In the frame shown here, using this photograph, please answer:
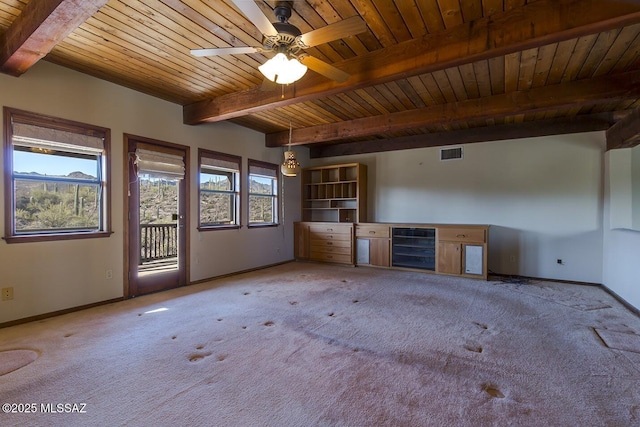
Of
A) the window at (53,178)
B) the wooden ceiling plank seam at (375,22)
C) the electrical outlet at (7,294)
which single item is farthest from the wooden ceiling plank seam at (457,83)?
the electrical outlet at (7,294)

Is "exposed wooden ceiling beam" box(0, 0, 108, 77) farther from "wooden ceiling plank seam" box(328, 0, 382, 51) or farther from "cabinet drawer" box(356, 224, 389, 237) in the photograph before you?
"cabinet drawer" box(356, 224, 389, 237)

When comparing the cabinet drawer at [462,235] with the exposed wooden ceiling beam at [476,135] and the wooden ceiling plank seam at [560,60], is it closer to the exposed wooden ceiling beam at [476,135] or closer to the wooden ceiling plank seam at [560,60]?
the exposed wooden ceiling beam at [476,135]

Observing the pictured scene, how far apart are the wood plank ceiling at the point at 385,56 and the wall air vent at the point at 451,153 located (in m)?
1.37

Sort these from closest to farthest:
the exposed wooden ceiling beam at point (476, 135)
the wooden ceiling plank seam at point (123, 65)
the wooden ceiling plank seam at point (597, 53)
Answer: the wooden ceiling plank seam at point (597, 53) → the wooden ceiling plank seam at point (123, 65) → the exposed wooden ceiling beam at point (476, 135)

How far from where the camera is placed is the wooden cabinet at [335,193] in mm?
6366

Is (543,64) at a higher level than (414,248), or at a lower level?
higher

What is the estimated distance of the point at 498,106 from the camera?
390 centimetres

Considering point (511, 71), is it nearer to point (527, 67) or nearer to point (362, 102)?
point (527, 67)

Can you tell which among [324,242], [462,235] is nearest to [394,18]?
[462,235]

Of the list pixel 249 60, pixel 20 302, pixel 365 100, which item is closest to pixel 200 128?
pixel 249 60

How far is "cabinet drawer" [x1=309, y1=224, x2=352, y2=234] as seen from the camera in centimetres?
610

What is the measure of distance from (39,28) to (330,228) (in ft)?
16.4

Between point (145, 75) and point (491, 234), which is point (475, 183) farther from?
point (145, 75)

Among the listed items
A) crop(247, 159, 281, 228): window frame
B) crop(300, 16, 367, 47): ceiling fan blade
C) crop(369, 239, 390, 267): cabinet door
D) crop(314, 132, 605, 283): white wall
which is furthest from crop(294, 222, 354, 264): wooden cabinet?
crop(300, 16, 367, 47): ceiling fan blade
